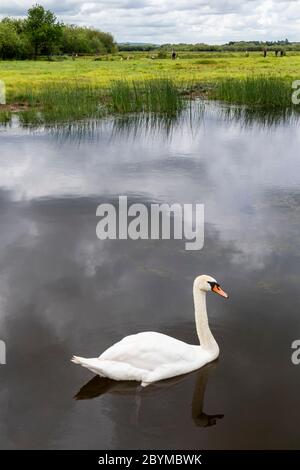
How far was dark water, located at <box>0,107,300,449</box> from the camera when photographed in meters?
6.21

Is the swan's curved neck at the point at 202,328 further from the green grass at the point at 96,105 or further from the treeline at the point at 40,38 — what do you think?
the treeline at the point at 40,38

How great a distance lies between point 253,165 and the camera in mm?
18000

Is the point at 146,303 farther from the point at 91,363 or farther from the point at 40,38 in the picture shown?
the point at 40,38

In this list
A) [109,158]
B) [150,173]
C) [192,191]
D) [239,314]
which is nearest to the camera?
[239,314]

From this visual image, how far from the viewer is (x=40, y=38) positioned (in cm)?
10106

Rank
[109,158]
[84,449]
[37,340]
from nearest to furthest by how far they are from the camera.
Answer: [84,449], [37,340], [109,158]

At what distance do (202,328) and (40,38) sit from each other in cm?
10198

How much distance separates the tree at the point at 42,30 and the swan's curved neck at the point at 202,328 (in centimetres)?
9820

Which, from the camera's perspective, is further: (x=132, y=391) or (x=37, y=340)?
(x=37, y=340)

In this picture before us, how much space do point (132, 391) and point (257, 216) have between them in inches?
281

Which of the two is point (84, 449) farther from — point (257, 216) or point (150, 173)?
point (150, 173)

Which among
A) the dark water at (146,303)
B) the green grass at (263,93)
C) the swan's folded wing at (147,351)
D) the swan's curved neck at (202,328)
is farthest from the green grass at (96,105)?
the swan's folded wing at (147,351)

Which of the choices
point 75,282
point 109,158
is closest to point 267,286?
point 75,282

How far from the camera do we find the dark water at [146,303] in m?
6.21
